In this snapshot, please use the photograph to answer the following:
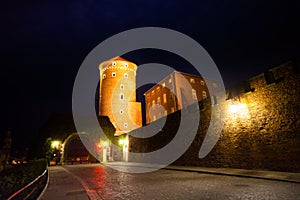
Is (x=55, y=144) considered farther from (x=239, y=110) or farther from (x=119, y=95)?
(x=239, y=110)

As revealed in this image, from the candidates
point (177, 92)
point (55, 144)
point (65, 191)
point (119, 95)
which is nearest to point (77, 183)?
point (65, 191)

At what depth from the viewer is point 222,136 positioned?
11.6m

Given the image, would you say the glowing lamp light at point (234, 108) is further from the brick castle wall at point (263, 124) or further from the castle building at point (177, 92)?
the castle building at point (177, 92)

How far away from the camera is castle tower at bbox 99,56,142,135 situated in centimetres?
3384

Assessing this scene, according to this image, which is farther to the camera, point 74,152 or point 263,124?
point 74,152

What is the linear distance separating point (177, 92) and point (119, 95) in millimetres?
11279

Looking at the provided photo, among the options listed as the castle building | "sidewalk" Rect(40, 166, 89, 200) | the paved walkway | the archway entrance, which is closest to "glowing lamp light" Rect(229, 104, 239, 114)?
the paved walkway

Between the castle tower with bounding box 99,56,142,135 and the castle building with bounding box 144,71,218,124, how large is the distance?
4.49 metres

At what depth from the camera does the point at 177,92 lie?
29969mm

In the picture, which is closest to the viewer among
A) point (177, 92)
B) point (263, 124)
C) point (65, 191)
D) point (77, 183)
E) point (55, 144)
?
point (65, 191)

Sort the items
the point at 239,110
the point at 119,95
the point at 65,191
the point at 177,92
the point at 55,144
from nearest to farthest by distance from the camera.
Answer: the point at 65,191
the point at 239,110
the point at 55,144
the point at 177,92
the point at 119,95

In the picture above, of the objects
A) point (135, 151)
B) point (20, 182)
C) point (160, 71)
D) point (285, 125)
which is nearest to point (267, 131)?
point (285, 125)

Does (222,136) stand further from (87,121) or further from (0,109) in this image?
(0,109)

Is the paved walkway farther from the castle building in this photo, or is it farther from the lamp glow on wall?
the castle building
